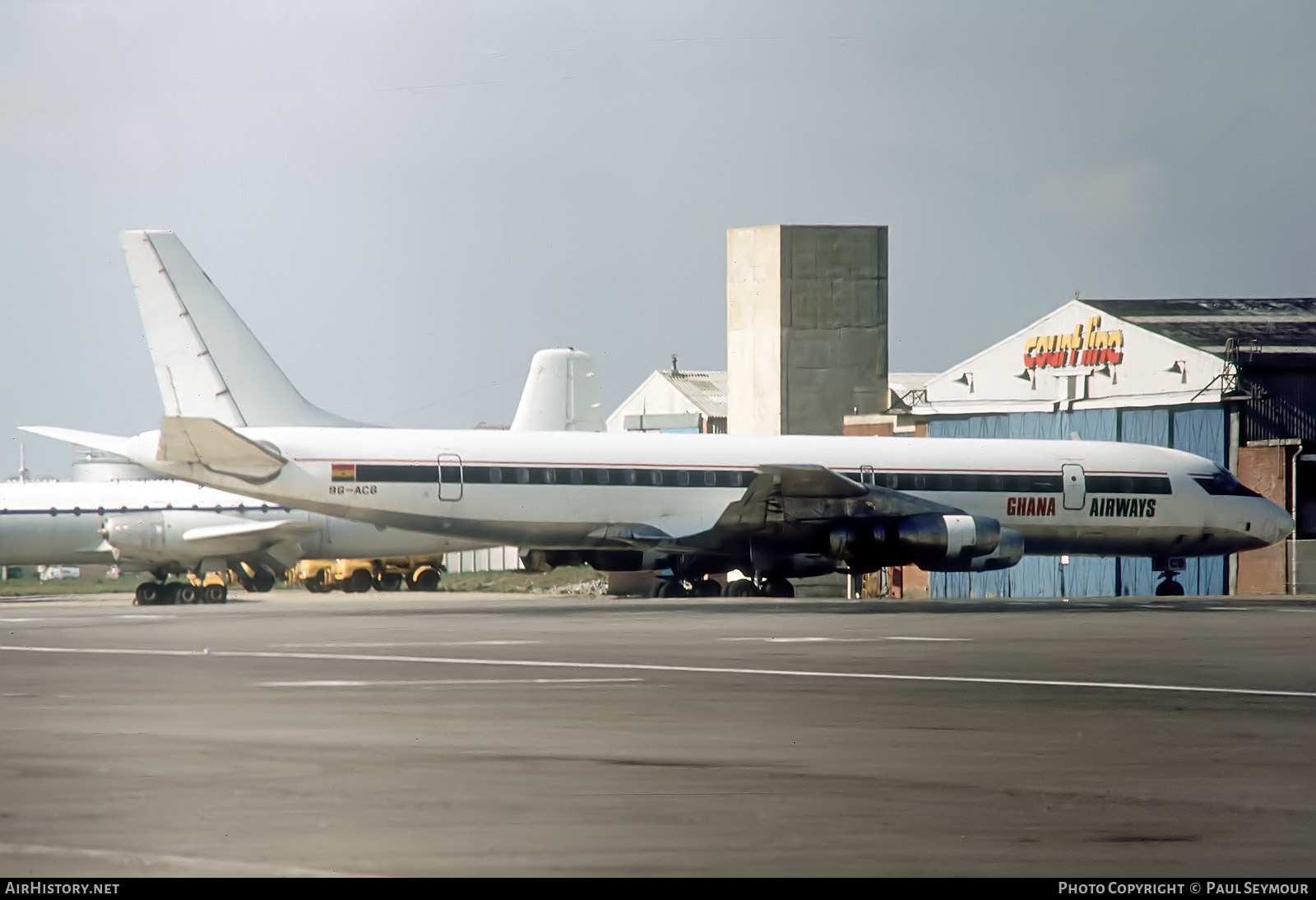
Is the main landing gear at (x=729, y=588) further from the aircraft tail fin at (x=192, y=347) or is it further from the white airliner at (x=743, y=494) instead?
the aircraft tail fin at (x=192, y=347)

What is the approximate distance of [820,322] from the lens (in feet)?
194

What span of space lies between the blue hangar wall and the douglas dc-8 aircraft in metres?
7.00

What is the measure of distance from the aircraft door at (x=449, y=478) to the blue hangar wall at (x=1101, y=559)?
2039cm

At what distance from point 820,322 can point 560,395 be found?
1543cm

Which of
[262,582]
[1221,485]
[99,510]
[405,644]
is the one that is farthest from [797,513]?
[262,582]

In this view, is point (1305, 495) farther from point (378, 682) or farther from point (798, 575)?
point (378, 682)

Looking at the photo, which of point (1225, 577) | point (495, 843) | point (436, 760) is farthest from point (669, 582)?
point (495, 843)

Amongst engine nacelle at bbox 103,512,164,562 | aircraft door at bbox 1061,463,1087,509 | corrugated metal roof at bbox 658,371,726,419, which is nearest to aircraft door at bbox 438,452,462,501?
aircraft door at bbox 1061,463,1087,509

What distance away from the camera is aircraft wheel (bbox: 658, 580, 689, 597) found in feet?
129

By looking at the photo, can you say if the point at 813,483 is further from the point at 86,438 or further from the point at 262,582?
the point at 262,582

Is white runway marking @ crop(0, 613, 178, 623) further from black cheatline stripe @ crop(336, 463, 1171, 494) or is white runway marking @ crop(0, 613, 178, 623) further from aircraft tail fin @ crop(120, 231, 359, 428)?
aircraft tail fin @ crop(120, 231, 359, 428)

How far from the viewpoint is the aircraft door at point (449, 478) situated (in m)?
32.4

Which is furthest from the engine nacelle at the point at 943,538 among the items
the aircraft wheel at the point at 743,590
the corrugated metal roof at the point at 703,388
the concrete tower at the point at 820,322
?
the corrugated metal roof at the point at 703,388

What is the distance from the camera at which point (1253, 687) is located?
14.7m
